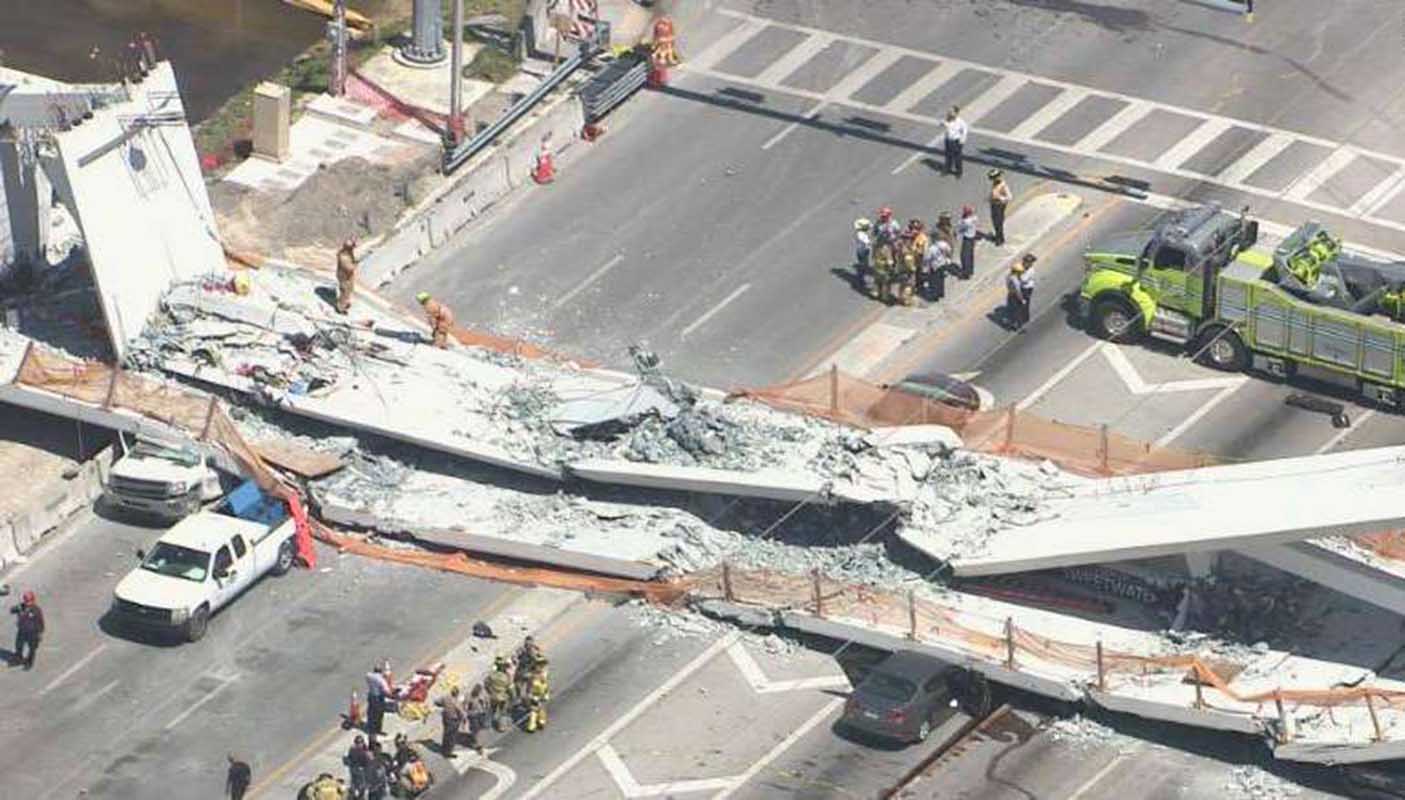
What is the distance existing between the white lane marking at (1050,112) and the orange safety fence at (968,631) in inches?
731

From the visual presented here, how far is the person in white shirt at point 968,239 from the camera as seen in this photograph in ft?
242

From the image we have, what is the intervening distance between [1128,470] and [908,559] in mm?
4278

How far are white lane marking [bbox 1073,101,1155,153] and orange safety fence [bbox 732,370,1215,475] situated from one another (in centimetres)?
1197

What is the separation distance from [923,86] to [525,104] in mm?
8937

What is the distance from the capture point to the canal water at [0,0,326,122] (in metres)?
84.1

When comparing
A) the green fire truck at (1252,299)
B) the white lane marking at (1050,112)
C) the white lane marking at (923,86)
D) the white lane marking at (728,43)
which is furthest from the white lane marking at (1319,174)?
the white lane marking at (728,43)

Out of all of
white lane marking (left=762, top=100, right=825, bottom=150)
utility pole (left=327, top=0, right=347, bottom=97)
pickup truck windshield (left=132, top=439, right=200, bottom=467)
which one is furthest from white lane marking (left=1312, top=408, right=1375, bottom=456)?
utility pole (left=327, top=0, right=347, bottom=97)

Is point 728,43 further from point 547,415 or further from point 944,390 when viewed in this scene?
point 547,415

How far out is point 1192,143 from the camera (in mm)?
78812

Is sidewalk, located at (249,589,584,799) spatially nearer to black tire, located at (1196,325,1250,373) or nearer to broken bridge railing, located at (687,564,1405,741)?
broken bridge railing, located at (687,564,1405,741)

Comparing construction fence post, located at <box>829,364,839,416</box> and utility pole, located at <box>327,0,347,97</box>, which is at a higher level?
construction fence post, located at <box>829,364,839,416</box>

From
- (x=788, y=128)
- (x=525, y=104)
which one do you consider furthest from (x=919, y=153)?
(x=525, y=104)

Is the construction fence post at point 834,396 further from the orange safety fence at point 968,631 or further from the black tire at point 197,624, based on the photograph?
the black tire at point 197,624

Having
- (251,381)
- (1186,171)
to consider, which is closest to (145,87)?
(251,381)
